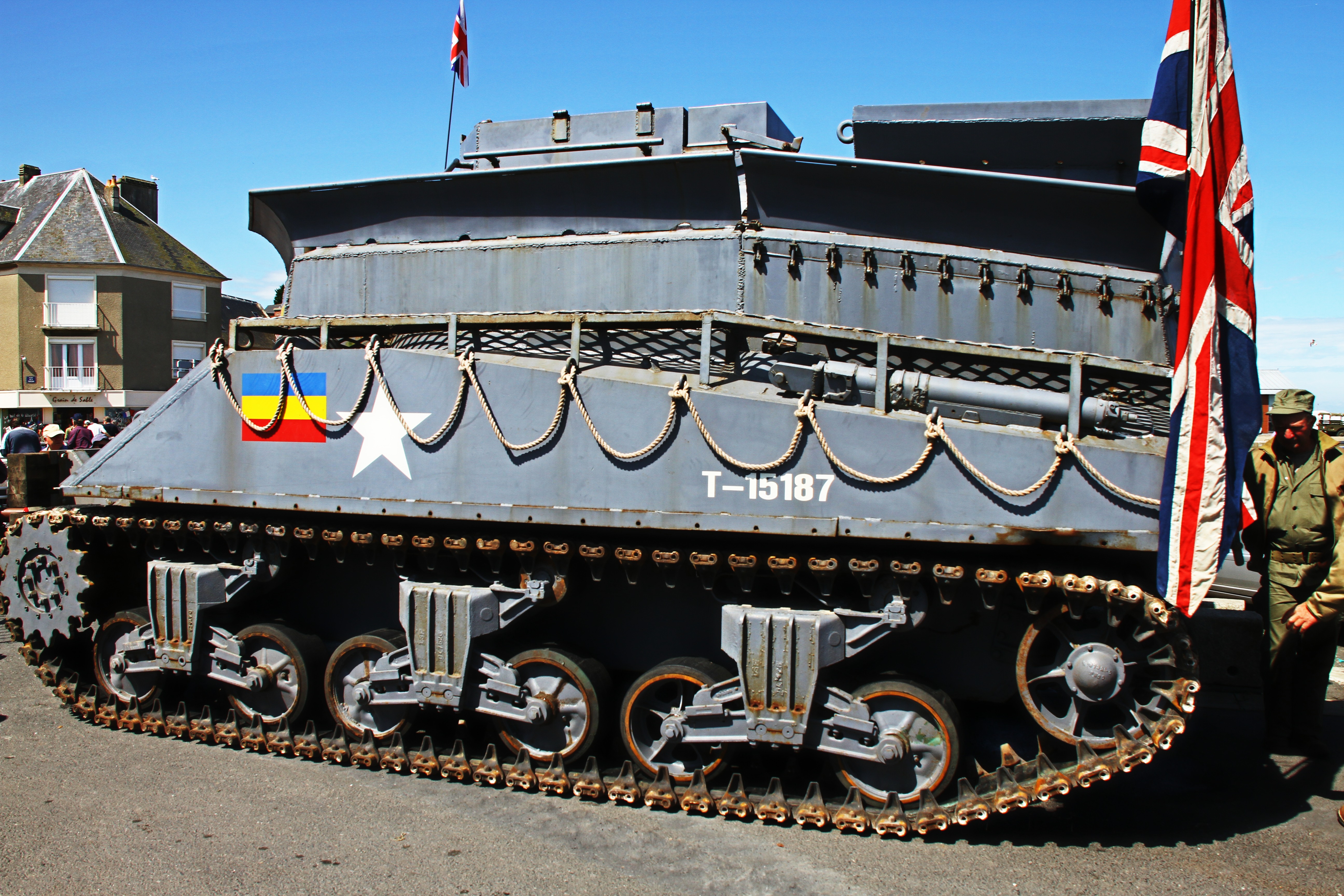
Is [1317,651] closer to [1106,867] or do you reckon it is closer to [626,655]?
[1106,867]

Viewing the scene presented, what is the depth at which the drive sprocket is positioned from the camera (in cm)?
674

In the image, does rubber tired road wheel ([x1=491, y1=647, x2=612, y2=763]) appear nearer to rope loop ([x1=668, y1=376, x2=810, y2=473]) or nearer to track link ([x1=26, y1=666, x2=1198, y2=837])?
track link ([x1=26, y1=666, x2=1198, y2=837])

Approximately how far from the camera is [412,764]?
235 inches

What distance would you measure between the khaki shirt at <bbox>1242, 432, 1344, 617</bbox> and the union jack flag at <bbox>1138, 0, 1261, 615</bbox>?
130 centimetres

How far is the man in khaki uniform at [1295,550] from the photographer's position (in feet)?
19.1

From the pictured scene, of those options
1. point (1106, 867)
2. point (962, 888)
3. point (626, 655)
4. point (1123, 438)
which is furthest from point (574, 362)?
point (1106, 867)

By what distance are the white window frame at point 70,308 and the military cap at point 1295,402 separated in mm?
38368

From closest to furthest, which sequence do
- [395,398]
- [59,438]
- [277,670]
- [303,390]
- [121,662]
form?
[395,398], [303,390], [277,670], [121,662], [59,438]

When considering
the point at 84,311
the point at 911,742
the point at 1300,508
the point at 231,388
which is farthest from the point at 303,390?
the point at 84,311

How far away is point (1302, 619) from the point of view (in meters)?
5.41

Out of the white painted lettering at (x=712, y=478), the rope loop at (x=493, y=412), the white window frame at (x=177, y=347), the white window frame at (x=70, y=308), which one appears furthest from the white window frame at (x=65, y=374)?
the white painted lettering at (x=712, y=478)

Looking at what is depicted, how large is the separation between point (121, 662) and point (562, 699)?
3295 mm

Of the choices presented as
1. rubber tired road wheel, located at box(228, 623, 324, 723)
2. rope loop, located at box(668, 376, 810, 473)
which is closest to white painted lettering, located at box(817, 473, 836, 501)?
rope loop, located at box(668, 376, 810, 473)

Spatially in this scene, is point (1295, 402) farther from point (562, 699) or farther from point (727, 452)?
point (562, 699)
